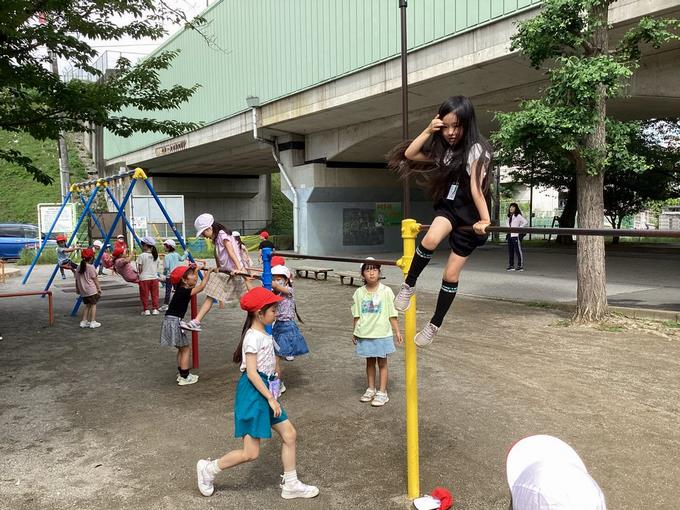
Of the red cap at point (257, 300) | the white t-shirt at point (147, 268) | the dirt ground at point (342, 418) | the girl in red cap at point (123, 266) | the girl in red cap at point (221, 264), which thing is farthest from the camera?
the girl in red cap at point (123, 266)

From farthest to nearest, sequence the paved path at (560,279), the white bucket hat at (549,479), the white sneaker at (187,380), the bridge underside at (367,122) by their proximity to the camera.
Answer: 1. the paved path at (560,279)
2. the bridge underside at (367,122)
3. the white sneaker at (187,380)
4. the white bucket hat at (549,479)

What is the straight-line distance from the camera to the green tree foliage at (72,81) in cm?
770

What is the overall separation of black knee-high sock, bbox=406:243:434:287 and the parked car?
2227 centimetres

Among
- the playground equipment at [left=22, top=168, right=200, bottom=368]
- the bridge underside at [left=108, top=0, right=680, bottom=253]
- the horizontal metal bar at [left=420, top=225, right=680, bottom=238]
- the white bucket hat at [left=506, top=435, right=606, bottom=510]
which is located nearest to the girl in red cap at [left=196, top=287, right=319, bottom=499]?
the horizontal metal bar at [left=420, top=225, right=680, bottom=238]

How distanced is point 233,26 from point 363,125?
6.60 metres

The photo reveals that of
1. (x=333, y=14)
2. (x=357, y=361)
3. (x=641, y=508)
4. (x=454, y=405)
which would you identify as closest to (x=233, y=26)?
(x=333, y=14)

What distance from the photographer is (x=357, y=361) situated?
6.85m

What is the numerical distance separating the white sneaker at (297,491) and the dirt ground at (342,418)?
61mm

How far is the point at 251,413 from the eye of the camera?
3.38 metres

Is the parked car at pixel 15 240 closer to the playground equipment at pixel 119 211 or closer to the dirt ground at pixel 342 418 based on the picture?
the playground equipment at pixel 119 211

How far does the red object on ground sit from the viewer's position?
3.34m

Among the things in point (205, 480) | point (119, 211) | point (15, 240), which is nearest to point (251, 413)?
point (205, 480)

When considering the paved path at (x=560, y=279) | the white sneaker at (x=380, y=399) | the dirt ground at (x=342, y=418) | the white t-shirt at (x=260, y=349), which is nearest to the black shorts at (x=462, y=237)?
the white t-shirt at (x=260, y=349)

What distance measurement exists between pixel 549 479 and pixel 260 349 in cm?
241
